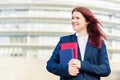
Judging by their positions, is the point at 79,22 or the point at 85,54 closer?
the point at 85,54

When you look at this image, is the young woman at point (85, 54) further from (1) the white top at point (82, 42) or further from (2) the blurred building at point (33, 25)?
(2) the blurred building at point (33, 25)

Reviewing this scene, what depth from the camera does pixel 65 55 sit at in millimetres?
3342

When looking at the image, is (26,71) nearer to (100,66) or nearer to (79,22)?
(79,22)

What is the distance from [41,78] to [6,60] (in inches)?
98.5

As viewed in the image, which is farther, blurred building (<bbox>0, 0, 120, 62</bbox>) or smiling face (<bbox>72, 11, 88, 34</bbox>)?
blurred building (<bbox>0, 0, 120, 62</bbox>)

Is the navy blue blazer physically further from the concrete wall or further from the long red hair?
the concrete wall

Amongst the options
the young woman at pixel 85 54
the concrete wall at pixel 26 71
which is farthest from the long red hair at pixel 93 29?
the concrete wall at pixel 26 71

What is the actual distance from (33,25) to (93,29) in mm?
53860

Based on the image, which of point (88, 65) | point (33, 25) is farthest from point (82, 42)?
point (33, 25)

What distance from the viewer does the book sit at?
3.30m

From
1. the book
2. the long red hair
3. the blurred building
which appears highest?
the long red hair

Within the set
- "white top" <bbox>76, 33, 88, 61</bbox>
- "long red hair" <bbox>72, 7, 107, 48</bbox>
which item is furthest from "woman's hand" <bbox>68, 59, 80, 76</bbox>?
"long red hair" <bbox>72, 7, 107, 48</bbox>

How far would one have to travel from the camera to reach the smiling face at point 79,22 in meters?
3.44

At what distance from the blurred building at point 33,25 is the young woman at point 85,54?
171 ft
